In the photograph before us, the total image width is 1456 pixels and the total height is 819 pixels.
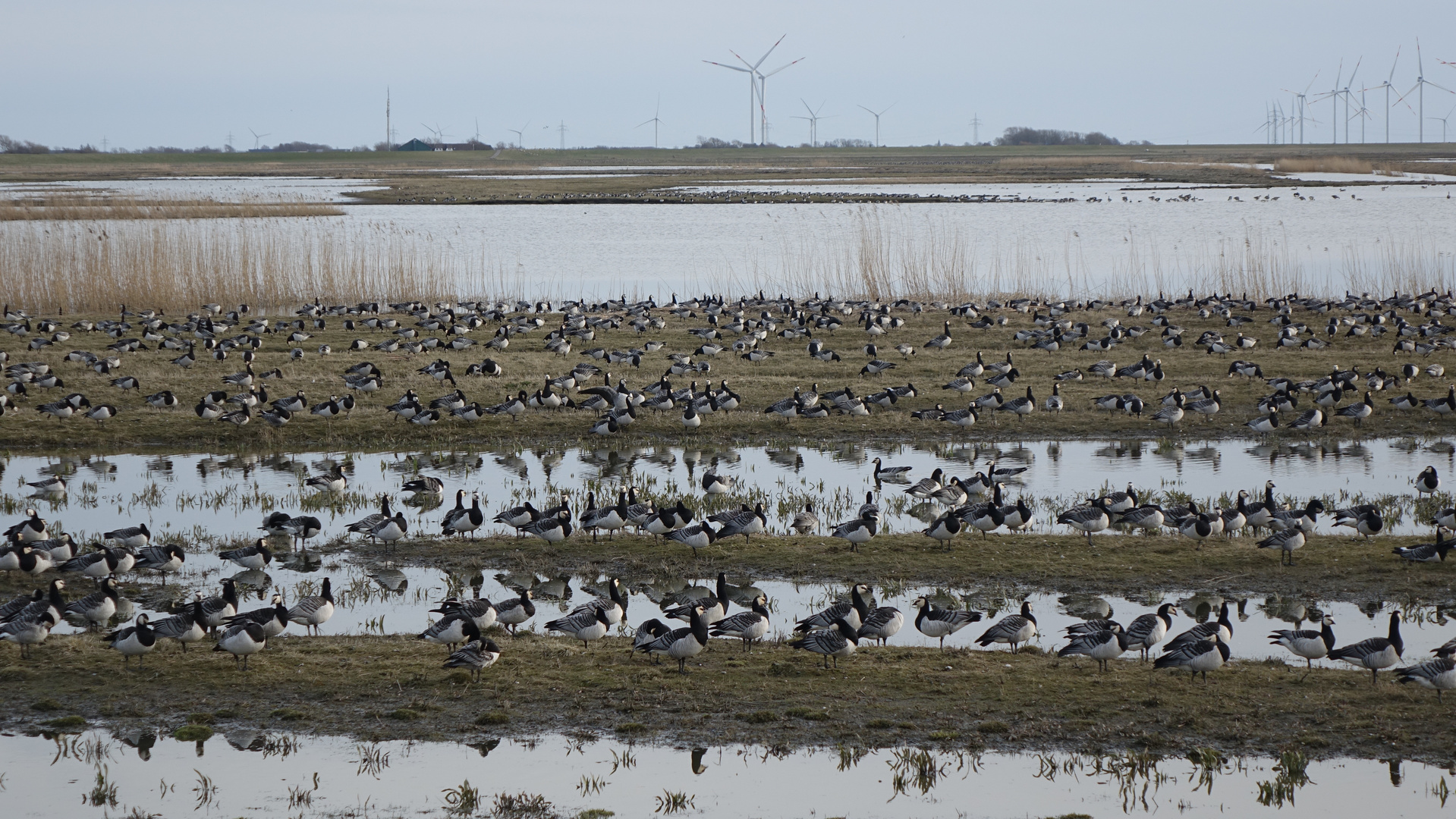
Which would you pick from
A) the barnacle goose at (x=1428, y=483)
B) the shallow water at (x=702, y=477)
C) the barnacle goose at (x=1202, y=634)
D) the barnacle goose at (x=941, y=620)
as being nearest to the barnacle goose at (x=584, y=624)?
the barnacle goose at (x=941, y=620)

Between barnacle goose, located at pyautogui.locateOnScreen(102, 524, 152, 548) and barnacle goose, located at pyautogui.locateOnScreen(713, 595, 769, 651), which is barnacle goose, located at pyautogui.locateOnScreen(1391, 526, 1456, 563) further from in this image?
barnacle goose, located at pyautogui.locateOnScreen(102, 524, 152, 548)

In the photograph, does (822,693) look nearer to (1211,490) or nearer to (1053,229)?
(1211,490)

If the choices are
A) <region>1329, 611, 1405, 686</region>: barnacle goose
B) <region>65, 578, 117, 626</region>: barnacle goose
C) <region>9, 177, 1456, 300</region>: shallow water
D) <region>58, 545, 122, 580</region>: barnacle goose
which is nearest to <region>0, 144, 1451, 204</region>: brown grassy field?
<region>9, 177, 1456, 300</region>: shallow water

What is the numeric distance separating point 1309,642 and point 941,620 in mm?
3168

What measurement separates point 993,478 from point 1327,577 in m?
5.50

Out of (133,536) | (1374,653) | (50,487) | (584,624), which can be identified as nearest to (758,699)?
(584,624)

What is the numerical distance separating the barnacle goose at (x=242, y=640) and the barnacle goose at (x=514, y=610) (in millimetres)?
2163

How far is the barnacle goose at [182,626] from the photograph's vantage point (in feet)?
36.8

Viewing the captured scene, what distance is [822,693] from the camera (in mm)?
10266

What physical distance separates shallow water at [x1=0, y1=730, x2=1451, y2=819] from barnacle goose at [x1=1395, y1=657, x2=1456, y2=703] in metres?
1.11

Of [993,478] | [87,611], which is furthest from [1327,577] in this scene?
[87,611]

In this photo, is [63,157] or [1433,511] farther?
[63,157]

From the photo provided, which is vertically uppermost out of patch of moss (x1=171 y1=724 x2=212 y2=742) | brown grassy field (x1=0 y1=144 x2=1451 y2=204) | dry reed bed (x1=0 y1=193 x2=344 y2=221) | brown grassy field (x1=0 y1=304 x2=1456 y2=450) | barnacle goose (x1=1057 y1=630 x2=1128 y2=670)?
brown grassy field (x1=0 y1=144 x2=1451 y2=204)

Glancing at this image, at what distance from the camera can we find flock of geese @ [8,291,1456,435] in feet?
73.2
